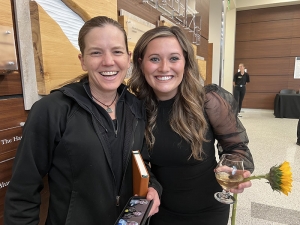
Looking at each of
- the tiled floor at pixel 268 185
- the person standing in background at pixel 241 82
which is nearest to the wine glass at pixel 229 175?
the tiled floor at pixel 268 185

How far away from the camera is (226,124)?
1.22 metres

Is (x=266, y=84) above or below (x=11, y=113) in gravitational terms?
below

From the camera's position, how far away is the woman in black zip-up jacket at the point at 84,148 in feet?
2.64

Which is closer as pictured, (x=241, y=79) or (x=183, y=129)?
(x=183, y=129)

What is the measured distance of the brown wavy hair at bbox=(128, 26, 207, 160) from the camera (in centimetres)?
119

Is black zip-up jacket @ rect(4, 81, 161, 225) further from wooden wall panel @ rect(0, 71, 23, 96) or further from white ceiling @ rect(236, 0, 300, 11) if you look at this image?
white ceiling @ rect(236, 0, 300, 11)

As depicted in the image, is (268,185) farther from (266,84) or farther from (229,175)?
(266,84)

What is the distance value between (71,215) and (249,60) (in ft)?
30.4

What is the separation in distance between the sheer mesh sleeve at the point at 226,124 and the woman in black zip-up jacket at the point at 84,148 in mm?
447

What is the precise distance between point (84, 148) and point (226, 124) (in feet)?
2.49

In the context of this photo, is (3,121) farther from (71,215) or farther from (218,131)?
(218,131)

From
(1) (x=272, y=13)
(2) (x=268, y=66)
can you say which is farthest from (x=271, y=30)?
(2) (x=268, y=66)

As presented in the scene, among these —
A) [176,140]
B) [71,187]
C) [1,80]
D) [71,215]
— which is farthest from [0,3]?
[176,140]

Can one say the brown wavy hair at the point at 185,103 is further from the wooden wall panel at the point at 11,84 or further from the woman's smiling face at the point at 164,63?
the wooden wall panel at the point at 11,84
